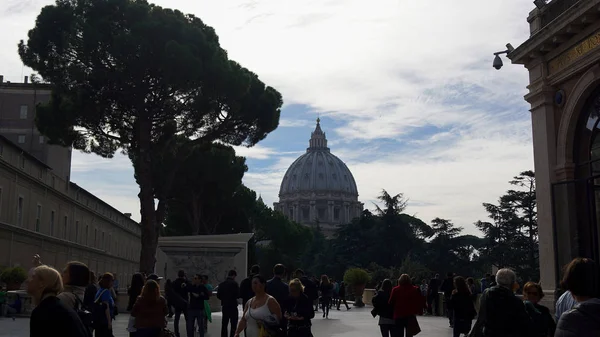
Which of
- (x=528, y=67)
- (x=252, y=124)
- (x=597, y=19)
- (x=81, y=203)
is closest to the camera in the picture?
(x=597, y=19)

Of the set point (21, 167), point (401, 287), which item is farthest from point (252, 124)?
point (401, 287)

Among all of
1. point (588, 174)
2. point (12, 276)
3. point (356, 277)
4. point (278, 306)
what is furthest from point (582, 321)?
point (356, 277)

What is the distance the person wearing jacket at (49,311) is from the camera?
404cm

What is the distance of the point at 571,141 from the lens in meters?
14.8

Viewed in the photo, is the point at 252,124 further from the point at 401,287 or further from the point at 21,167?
the point at 401,287

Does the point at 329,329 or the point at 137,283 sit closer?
the point at 137,283

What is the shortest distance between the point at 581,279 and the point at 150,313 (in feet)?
14.9

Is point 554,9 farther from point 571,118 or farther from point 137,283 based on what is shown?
point 137,283

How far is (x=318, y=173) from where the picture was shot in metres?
157

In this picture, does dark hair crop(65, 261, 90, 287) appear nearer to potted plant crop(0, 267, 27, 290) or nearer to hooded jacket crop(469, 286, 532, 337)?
hooded jacket crop(469, 286, 532, 337)

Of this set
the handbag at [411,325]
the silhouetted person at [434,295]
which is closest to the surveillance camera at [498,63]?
the handbag at [411,325]

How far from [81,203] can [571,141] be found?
34288mm

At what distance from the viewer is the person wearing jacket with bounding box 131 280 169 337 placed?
7180 millimetres

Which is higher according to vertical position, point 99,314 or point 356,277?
point 356,277
